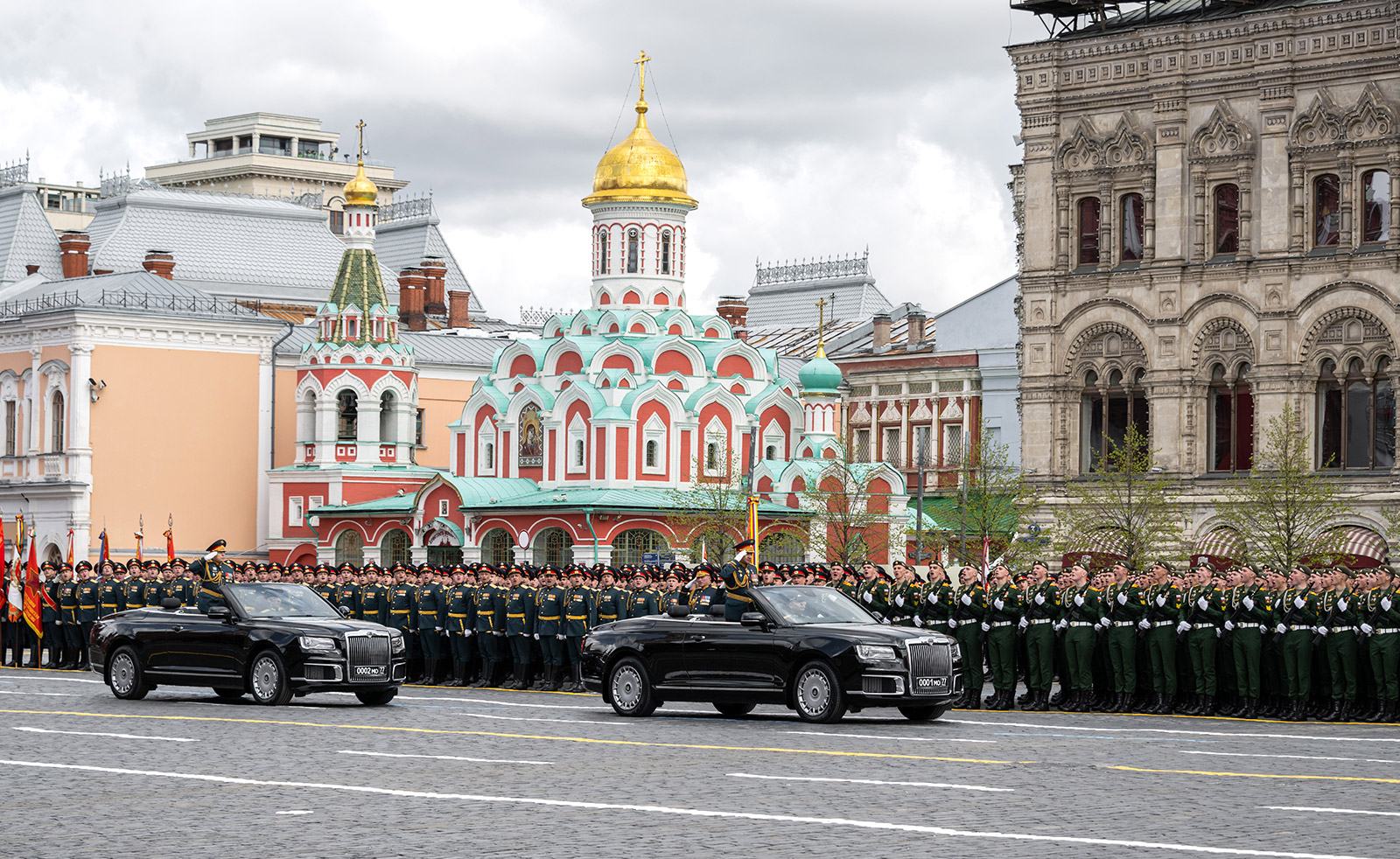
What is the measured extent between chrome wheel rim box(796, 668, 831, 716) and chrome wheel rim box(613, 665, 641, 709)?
5.87 ft

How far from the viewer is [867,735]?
1877 centimetres

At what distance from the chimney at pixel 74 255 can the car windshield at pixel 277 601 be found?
59217mm

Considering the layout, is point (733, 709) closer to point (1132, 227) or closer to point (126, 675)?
point (126, 675)

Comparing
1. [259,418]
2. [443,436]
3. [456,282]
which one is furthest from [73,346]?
[456,282]

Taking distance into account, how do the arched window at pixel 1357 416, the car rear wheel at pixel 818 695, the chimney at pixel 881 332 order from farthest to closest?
1. the chimney at pixel 881 332
2. the arched window at pixel 1357 416
3. the car rear wheel at pixel 818 695

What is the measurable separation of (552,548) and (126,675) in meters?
37.3

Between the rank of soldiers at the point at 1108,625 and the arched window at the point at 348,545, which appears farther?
the arched window at the point at 348,545

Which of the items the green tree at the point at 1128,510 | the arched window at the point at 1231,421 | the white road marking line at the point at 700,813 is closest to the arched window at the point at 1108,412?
the green tree at the point at 1128,510

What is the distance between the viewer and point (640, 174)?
218ft

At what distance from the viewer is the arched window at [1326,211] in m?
42.4

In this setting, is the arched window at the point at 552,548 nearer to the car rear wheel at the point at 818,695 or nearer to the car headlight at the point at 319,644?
the car headlight at the point at 319,644

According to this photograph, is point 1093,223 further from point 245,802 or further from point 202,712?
point 245,802

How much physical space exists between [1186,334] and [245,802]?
33338 mm

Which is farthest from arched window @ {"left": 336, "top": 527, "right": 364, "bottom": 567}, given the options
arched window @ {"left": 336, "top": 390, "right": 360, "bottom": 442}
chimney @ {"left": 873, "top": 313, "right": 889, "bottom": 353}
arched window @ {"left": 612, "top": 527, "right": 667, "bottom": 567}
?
chimney @ {"left": 873, "top": 313, "right": 889, "bottom": 353}
